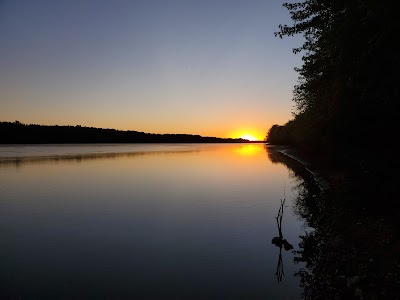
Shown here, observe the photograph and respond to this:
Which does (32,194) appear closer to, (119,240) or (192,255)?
(119,240)

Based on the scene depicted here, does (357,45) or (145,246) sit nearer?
(357,45)

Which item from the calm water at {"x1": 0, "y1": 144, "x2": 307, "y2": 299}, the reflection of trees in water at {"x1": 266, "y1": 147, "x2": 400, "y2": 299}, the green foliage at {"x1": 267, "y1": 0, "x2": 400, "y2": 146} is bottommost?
the calm water at {"x1": 0, "y1": 144, "x2": 307, "y2": 299}

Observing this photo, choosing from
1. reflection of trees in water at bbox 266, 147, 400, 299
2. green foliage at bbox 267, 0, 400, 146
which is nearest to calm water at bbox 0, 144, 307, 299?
reflection of trees in water at bbox 266, 147, 400, 299

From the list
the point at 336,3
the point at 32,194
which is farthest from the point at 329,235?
the point at 32,194

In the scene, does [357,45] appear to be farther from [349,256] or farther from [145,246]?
[145,246]

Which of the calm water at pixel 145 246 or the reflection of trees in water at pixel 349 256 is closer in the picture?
the reflection of trees in water at pixel 349 256

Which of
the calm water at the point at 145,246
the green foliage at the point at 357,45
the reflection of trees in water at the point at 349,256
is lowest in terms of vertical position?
the calm water at the point at 145,246

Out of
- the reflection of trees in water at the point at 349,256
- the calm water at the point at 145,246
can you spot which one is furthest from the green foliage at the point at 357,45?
the calm water at the point at 145,246

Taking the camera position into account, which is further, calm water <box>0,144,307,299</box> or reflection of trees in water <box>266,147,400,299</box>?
calm water <box>0,144,307,299</box>

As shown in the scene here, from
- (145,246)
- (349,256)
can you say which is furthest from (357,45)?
(145,246)

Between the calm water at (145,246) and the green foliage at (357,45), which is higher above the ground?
the green foliage at (357,45)

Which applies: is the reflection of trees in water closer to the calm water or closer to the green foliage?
the calm water

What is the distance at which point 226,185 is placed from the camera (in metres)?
47.1

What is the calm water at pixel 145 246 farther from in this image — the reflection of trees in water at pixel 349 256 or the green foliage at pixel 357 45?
the green foliage at pixel 357 45
